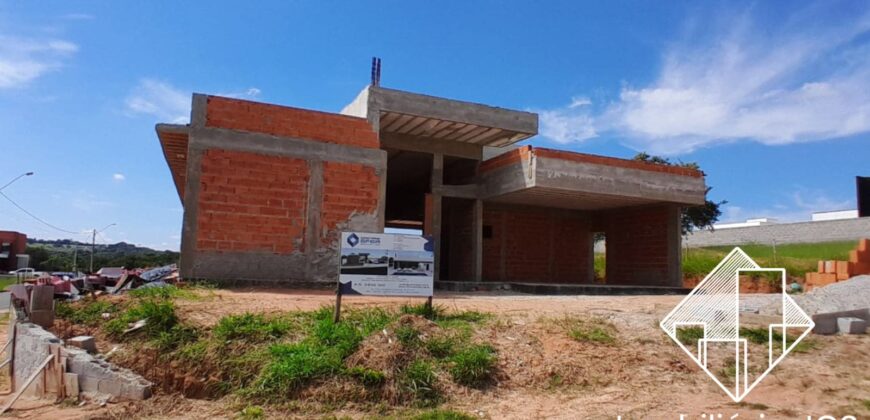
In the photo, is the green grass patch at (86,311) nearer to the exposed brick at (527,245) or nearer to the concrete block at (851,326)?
the concrete block at (851,326)

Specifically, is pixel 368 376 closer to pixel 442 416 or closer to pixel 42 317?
pixel 442 416

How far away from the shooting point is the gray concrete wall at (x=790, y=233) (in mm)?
29562

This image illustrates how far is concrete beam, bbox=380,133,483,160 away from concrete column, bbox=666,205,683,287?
6.00m

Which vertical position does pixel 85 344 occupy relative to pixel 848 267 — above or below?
below

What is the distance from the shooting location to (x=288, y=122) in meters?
13.6

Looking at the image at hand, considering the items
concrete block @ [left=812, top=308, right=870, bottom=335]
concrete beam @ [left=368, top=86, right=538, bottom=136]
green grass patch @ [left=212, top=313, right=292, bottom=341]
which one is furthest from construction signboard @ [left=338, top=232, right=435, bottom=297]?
concrete beam @ [left=368, top=86, right=538, bottom=136]

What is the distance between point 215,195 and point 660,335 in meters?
9.12

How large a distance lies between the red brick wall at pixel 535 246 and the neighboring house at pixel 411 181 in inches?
1.9

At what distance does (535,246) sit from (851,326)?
12137mm

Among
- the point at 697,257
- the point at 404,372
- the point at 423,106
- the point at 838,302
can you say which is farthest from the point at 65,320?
the point at 697,257

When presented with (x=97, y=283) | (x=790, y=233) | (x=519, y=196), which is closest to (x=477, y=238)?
(x=519, y=196)

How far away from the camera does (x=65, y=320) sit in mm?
8430

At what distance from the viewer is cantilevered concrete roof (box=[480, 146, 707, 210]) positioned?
50.1ft

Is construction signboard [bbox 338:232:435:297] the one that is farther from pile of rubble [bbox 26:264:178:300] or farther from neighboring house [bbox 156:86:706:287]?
Result: neighboring house [bbox 156:86:706:287]
